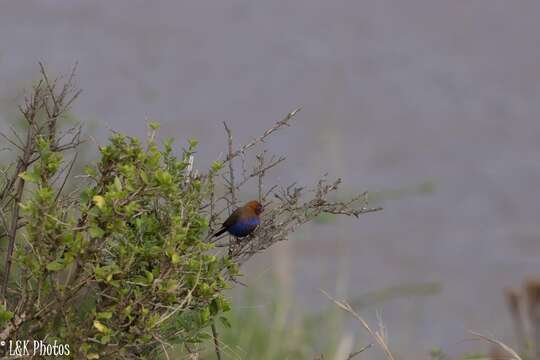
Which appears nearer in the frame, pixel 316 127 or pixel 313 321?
pixel 313 321

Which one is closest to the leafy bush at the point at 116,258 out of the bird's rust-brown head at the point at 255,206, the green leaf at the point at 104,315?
the green leaf at the point at 104,315

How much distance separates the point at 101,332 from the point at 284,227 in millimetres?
469

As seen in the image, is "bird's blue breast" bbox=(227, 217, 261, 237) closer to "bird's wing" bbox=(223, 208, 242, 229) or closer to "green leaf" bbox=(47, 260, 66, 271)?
"bird's wing" bbox=(223, 208, 242, 229)

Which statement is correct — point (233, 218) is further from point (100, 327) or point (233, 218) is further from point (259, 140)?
point (100, 327)

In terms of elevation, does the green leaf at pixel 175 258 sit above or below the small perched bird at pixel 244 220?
below

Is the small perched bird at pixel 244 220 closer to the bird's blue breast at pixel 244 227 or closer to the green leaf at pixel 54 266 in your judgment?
the bird's blue breast at pixel 244 227

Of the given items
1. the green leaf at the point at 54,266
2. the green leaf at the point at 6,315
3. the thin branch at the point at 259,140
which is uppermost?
the thin branch at the point at 259,140

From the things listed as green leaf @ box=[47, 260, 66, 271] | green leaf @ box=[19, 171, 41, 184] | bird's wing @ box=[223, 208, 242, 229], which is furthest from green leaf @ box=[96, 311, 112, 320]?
bird's wing @ box=[223, 208, 242, 229]

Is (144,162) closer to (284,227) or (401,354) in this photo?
(284,227)

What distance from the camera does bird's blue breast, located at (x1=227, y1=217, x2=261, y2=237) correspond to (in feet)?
7.61

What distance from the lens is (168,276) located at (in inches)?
80.5

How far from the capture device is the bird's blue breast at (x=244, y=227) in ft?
7.61

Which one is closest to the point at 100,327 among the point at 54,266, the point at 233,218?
the point at 54,266

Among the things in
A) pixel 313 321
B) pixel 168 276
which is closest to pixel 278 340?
pixel 313 321
